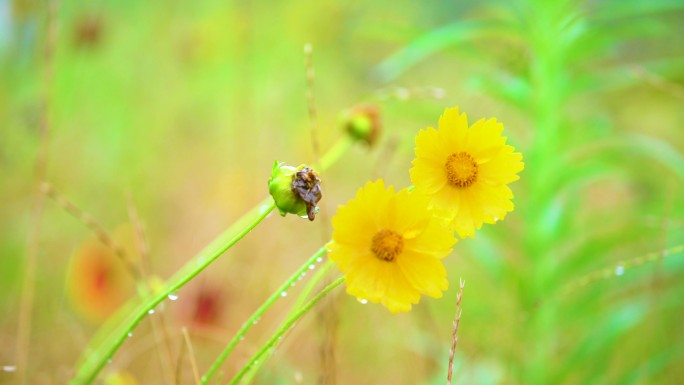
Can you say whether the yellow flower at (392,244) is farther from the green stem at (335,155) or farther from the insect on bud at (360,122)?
the insect on bud at (360,122)

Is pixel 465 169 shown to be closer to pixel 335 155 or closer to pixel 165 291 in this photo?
pixel 165 291

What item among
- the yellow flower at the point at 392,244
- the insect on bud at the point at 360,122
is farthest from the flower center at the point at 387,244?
the insect on bud at the point at 360,122

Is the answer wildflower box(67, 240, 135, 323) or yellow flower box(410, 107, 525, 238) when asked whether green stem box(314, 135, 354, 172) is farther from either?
wildflower box(67, 240, 135, 323)

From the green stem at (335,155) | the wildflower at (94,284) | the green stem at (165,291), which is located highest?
the green stem at (335,155)

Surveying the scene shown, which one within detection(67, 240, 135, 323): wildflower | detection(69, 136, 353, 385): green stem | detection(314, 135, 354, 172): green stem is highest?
detection(314, 135, 354, 172): green stem

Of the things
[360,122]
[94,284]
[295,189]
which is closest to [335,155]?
[360,122]

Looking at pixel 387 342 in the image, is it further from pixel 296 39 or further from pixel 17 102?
pixel 296 39

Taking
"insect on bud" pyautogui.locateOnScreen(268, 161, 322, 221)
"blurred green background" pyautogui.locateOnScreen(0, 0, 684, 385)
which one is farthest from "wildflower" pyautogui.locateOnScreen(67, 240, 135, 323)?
"insect on bud" pyautogui.locateOnScreen(268, 161, 322, 221)

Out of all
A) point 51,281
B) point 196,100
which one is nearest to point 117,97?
point 196,100

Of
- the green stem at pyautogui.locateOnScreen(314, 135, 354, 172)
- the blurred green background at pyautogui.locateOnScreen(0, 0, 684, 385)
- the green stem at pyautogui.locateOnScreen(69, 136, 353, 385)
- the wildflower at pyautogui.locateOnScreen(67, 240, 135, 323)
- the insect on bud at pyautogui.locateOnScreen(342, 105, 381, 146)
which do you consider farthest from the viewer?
the wildflower at pyautogui.locateOnScreen(67, 240, 135, 323)
